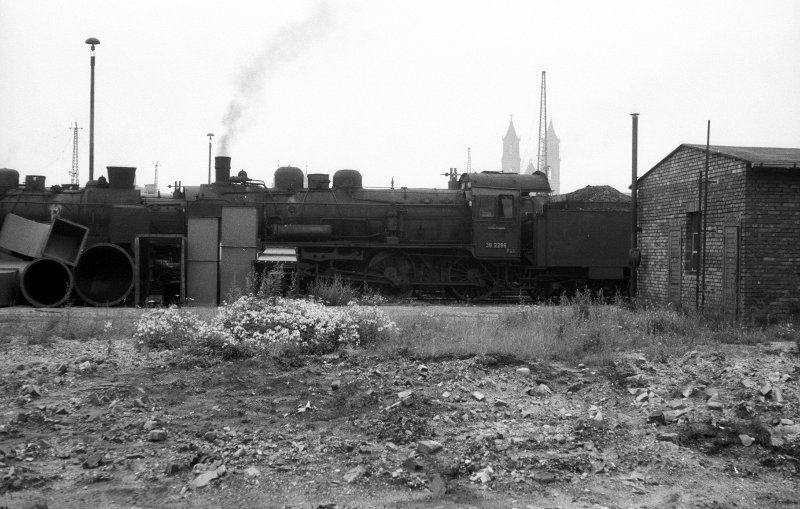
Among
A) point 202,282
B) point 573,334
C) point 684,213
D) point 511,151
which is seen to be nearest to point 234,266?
point 202,282

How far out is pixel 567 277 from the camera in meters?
20.4

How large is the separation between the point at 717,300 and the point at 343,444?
9838mm

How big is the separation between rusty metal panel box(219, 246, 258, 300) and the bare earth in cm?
841

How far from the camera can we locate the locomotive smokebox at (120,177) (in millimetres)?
19422

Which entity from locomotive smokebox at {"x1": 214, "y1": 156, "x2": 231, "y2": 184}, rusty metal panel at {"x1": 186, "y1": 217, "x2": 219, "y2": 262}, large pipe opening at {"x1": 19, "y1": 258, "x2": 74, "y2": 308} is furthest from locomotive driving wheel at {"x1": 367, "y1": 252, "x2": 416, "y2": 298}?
large pipe opening at {"x1": 19, "y1": 258, "x2": 74, "y2": 308}

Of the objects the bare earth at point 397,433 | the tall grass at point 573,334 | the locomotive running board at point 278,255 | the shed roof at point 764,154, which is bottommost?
the bare earth at point 397,433

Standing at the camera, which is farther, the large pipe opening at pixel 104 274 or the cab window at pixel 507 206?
the cab window at pixel 507 206

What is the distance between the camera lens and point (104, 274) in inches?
738

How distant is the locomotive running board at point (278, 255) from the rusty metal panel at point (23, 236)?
4.75m

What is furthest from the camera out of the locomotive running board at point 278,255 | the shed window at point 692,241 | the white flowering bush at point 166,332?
the locomotive running board at point 278,255


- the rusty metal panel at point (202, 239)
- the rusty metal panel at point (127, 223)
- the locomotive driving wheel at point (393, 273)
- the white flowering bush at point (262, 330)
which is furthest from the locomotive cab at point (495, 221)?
the white flowering bush at point (262, 330)

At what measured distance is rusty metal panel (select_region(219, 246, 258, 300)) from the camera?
18172 mm

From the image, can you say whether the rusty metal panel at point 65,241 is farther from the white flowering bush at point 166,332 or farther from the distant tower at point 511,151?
the distant tower at point 511,151

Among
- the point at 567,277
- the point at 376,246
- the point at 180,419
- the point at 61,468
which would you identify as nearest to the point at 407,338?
the point at 180,419
